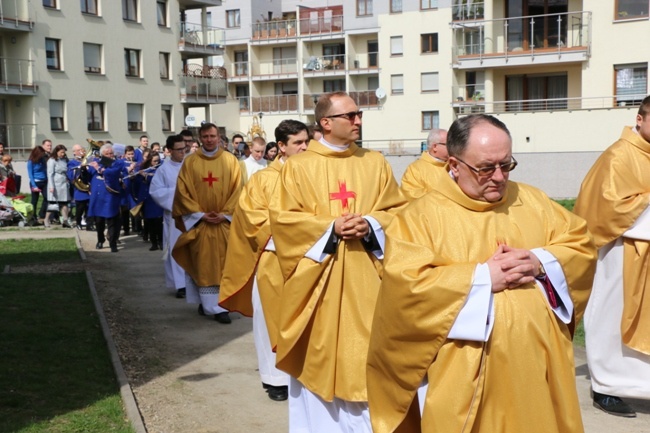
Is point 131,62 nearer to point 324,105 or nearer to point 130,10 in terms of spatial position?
point 130,10

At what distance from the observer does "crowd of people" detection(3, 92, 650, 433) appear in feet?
12.2

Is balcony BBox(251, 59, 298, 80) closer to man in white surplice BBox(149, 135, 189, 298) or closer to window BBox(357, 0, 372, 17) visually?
window BBox(357, 0, 372, 17)

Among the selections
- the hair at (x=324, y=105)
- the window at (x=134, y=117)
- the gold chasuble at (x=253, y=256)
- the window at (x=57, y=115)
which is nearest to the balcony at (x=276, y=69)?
the window at (x=134, y=117)

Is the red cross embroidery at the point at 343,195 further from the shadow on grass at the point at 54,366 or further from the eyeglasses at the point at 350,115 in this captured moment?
the shadow on grass at the point at 54,366

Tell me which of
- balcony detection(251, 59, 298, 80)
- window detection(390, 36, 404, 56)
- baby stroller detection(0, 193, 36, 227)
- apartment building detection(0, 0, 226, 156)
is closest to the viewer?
baby stroller detection(0, 193, 36, 227)

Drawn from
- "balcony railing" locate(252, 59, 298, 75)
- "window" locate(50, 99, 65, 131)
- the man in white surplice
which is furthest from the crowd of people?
"balcony railing" locate(252, 59, 298, 75)

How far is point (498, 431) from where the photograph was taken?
12.2 ft

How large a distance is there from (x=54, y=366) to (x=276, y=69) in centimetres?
5640

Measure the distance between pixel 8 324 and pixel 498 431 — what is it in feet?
24.3

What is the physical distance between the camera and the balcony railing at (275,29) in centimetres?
6188

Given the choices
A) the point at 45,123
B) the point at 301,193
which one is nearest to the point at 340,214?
the point at 301,193

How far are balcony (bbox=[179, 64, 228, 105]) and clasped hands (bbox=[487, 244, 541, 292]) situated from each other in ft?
149

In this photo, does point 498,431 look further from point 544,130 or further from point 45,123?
point 45,123

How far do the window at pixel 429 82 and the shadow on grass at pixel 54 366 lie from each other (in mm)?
41031
